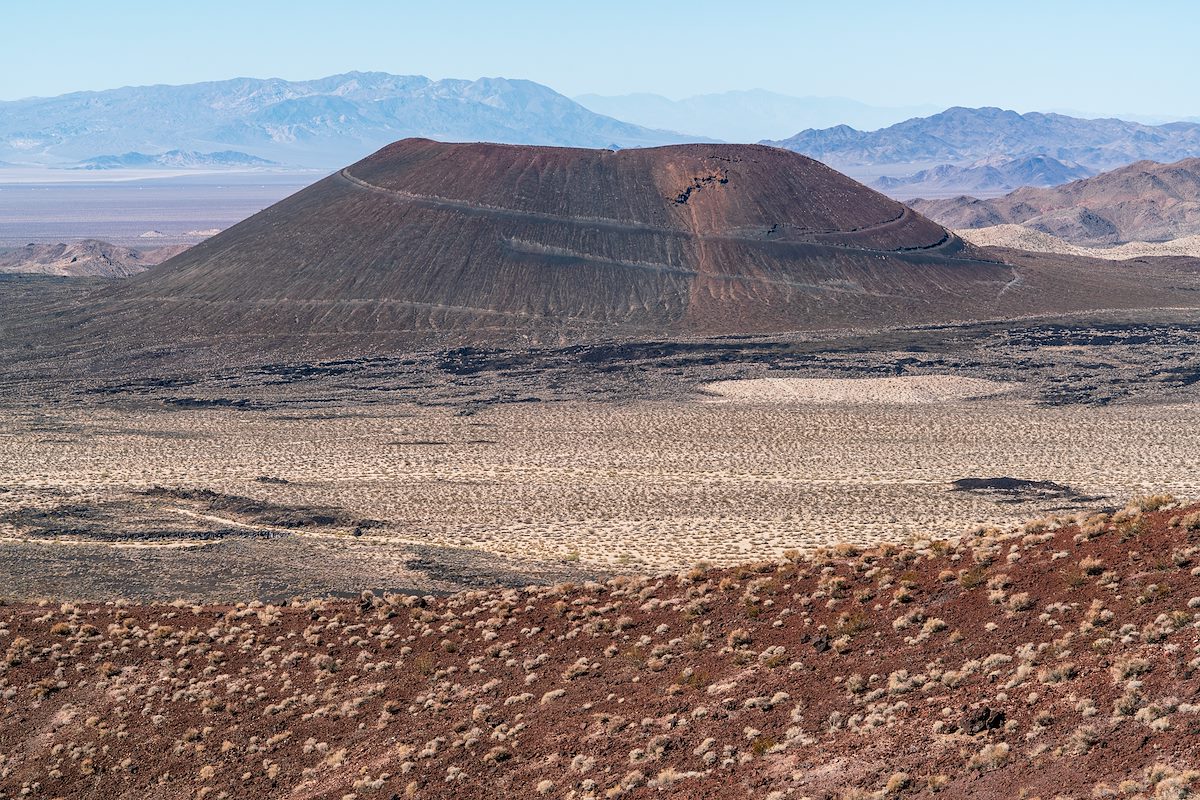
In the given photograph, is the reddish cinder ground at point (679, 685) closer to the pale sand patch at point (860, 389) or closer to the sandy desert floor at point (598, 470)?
the sandy desert floor at point (598, 470)

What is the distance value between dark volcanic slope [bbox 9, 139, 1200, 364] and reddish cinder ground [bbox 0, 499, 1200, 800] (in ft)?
164

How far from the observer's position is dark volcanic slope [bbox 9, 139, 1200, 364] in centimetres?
7944

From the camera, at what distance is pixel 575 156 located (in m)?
100

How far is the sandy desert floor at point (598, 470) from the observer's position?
37.8 metres

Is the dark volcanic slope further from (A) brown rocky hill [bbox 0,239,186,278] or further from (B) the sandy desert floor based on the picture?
(A) brown rocky hill [bbox 0,239,186,278]

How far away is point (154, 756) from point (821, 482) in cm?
2796

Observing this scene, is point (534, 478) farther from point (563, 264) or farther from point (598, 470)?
point (563, 264)

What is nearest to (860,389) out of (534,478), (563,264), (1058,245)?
(534,478)

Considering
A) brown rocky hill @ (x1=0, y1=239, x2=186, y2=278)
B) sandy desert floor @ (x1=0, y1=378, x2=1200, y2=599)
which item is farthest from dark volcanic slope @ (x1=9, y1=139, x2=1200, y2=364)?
brown rocky hill @ (x1=0, y1=239, x2=186, y2=278)

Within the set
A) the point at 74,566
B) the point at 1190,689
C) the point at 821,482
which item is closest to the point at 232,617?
the point at 74,566

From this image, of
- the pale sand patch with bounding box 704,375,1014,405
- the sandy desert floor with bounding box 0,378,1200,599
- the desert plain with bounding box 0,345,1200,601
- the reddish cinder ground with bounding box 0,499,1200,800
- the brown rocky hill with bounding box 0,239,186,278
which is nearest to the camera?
the reddish cinder ground with bounding box 0,499,1200,800

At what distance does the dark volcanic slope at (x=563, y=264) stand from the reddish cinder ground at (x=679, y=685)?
164 ft

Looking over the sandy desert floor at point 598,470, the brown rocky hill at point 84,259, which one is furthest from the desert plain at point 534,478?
the brown rocky hill at point 84,259

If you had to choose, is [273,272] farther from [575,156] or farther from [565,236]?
[575,156]
